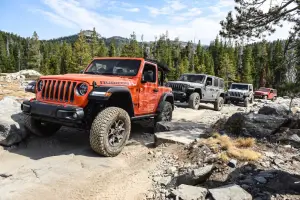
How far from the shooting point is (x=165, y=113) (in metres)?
8.27

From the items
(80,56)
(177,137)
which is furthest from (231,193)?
(80,56)

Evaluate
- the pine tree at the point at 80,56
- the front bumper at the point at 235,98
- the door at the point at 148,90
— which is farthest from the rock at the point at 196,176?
the pine tree at the point at 80,56

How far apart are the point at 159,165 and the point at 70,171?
1.75 metres

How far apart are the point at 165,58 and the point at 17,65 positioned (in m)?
50.2

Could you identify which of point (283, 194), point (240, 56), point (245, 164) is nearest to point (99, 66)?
point (245, 164)

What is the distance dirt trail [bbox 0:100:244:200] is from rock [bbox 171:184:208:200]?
610 millimetres

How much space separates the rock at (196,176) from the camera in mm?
4348

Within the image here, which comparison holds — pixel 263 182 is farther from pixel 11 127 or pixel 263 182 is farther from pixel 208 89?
pixel 208 89

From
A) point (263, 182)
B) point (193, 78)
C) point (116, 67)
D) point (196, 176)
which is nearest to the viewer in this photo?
point (263, 182)

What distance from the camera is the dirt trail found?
167 inches

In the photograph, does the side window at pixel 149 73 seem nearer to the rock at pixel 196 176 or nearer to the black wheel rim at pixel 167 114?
the black wheel rim at pixel 167 114

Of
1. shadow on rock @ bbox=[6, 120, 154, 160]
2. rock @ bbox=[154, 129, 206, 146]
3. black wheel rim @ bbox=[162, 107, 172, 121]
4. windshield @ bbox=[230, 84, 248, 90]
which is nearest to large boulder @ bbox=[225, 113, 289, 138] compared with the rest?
rock @ bbox=[154, 129, 206, 146]

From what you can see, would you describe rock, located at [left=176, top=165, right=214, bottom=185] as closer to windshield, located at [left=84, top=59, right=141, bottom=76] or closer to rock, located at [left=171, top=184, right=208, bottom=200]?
rock, located at [left=171, top=184, right=208, bottom=200]

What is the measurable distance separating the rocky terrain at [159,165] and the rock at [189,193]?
15 mm
